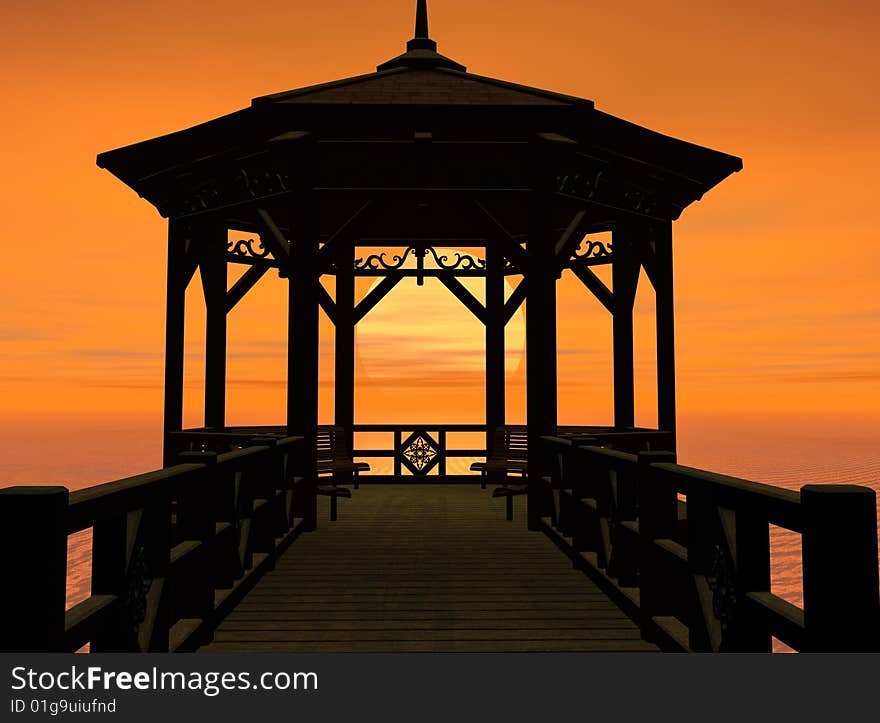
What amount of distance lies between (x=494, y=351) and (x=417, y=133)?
567 cm

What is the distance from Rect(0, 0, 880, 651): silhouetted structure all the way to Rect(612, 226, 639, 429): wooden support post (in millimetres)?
32

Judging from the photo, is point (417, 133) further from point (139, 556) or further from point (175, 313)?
point (139, 556)

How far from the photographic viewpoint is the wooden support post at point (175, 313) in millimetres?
10023

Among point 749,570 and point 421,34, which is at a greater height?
point 421,34

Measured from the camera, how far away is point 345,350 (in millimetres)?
12984

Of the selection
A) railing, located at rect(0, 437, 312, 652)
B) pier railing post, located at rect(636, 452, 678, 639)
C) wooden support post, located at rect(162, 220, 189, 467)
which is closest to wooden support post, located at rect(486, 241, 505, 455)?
wooden support post, located at rect(162, 220, 189, 467)

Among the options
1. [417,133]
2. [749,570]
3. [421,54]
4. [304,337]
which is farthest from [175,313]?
[749,570]

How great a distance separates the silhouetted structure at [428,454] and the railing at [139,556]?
11mm

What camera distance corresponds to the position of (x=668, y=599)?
4.59 m

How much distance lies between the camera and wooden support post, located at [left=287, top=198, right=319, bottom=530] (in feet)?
27.0

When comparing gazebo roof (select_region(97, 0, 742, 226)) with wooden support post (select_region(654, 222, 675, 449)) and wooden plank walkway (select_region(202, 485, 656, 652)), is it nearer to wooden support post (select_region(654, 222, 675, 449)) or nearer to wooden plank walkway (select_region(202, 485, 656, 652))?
wooden support post (select_region(654, 222, 675, 449))

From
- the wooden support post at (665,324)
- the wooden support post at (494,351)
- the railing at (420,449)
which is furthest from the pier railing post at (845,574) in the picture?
the railing at (420,449)

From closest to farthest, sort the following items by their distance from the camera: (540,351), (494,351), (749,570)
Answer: (749,570) < (540,351) < (494,351)

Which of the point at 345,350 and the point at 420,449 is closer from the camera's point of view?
the point at 345,350
